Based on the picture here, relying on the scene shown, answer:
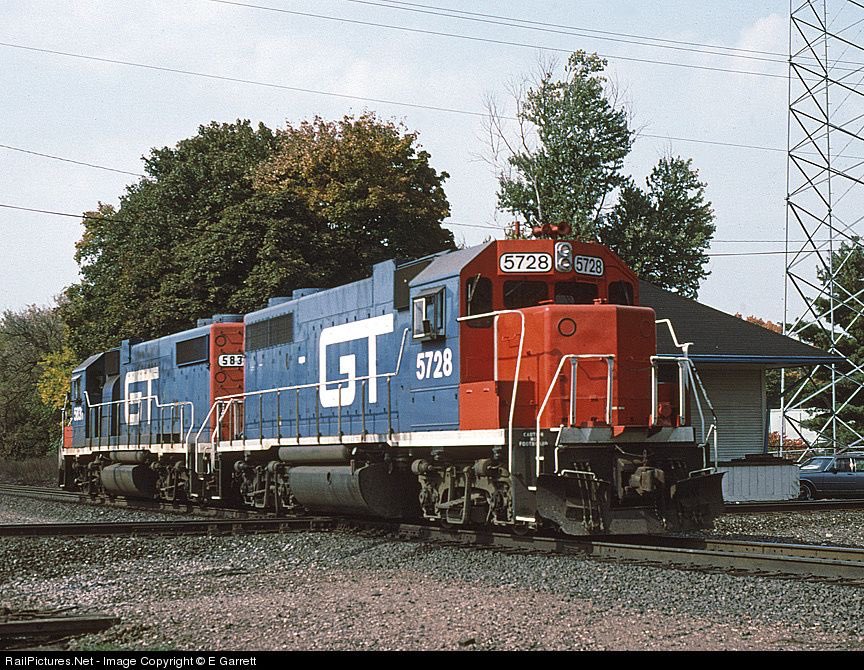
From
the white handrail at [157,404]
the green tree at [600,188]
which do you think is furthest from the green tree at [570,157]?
the white handrail at [157,404]

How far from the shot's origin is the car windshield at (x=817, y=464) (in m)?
25.6

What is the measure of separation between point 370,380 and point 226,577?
179 inches

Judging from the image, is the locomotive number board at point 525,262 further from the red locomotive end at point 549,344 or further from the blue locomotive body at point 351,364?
the blue locomotive body at point 351,364

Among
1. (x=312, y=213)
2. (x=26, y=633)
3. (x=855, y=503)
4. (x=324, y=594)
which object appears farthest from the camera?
(x=312, y=213)

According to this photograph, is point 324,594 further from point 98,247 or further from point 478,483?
point 98,247

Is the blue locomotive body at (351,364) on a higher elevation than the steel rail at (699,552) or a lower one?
higher

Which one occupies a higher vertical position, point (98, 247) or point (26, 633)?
point (98, 247)

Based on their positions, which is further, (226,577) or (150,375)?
(150,375)

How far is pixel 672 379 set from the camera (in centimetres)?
1255

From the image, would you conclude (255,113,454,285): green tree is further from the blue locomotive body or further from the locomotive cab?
the locomotive cab

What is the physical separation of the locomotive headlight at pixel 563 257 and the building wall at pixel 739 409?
14712 millimetres

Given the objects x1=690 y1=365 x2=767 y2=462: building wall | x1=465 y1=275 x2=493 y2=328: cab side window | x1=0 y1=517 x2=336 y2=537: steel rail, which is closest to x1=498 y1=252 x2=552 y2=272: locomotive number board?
x1=465 y1=275 x2=493 y2=328: cab side window

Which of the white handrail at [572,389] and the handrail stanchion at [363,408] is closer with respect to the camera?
the white handrail at [572,389]

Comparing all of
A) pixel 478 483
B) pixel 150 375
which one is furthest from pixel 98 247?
pixel 478 483
